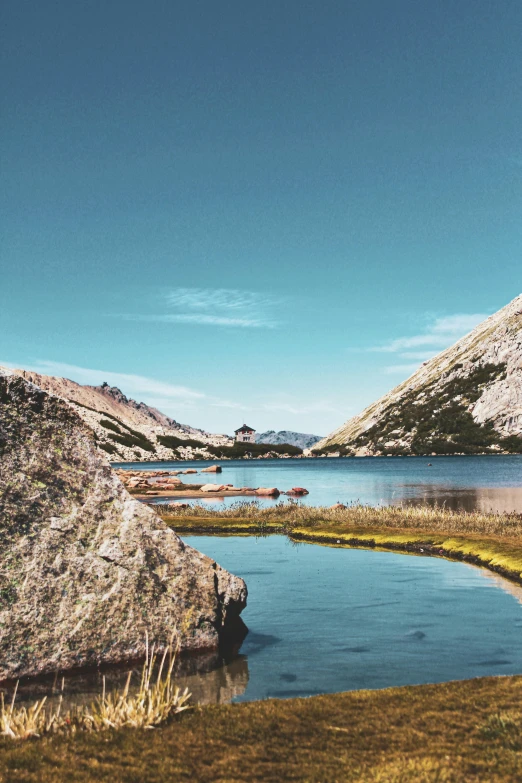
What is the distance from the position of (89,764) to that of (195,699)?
5276 millimetres

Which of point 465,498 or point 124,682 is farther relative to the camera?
point 465,498

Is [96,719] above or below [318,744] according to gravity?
above

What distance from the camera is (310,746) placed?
10.7 metres

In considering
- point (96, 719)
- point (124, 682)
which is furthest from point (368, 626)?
point (96, 719)

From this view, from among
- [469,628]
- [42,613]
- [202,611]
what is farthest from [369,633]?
[42,613]

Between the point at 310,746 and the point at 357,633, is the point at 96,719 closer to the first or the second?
the point at 310,746

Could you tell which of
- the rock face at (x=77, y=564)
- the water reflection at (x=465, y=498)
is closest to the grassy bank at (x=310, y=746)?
the rock face at (x=77, y=564)

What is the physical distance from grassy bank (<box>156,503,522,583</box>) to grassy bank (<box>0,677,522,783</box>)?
18127 mm

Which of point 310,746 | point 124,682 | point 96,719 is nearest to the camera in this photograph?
point 310,746

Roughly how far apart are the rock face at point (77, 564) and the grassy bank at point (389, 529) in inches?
697

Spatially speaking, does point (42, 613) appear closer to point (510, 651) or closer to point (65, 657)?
point (65, 657)

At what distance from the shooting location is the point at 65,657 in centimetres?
1566

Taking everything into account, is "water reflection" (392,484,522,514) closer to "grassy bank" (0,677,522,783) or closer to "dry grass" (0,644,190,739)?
"grassy bank" (0,677,522,783)

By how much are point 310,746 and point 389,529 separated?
3549 cm
